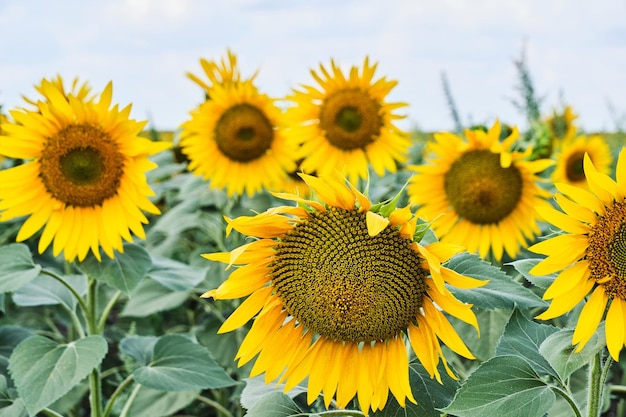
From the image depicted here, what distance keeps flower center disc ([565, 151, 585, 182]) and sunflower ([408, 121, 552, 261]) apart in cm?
141

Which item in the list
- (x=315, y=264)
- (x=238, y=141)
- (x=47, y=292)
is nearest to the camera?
(x=315, y=264)

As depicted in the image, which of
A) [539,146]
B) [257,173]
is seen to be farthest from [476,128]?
[257,173]

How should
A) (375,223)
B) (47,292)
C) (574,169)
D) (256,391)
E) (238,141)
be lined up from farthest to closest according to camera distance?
(574,169) < (238,141) < (47,292) < (256,391) < (375,223)

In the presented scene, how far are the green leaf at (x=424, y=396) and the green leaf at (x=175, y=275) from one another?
943mm

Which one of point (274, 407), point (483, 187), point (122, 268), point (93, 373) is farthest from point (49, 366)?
point (483, 187)

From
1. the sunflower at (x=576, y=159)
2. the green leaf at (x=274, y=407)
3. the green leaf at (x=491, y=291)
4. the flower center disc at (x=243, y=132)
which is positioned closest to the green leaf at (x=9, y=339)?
the green leaf at (x=274, y=407)

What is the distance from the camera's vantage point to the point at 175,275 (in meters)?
2.26

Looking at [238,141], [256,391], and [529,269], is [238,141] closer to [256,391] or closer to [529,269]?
[256,391]

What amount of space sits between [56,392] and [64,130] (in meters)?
0.76

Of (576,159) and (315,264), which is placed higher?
(315,264)

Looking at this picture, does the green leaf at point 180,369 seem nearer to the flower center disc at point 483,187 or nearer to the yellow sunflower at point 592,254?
the yellow sunflower at point 592,254

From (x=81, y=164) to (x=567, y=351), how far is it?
1.45 m

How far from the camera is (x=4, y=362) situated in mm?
2242

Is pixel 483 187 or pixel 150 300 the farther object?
pixel 150 300
